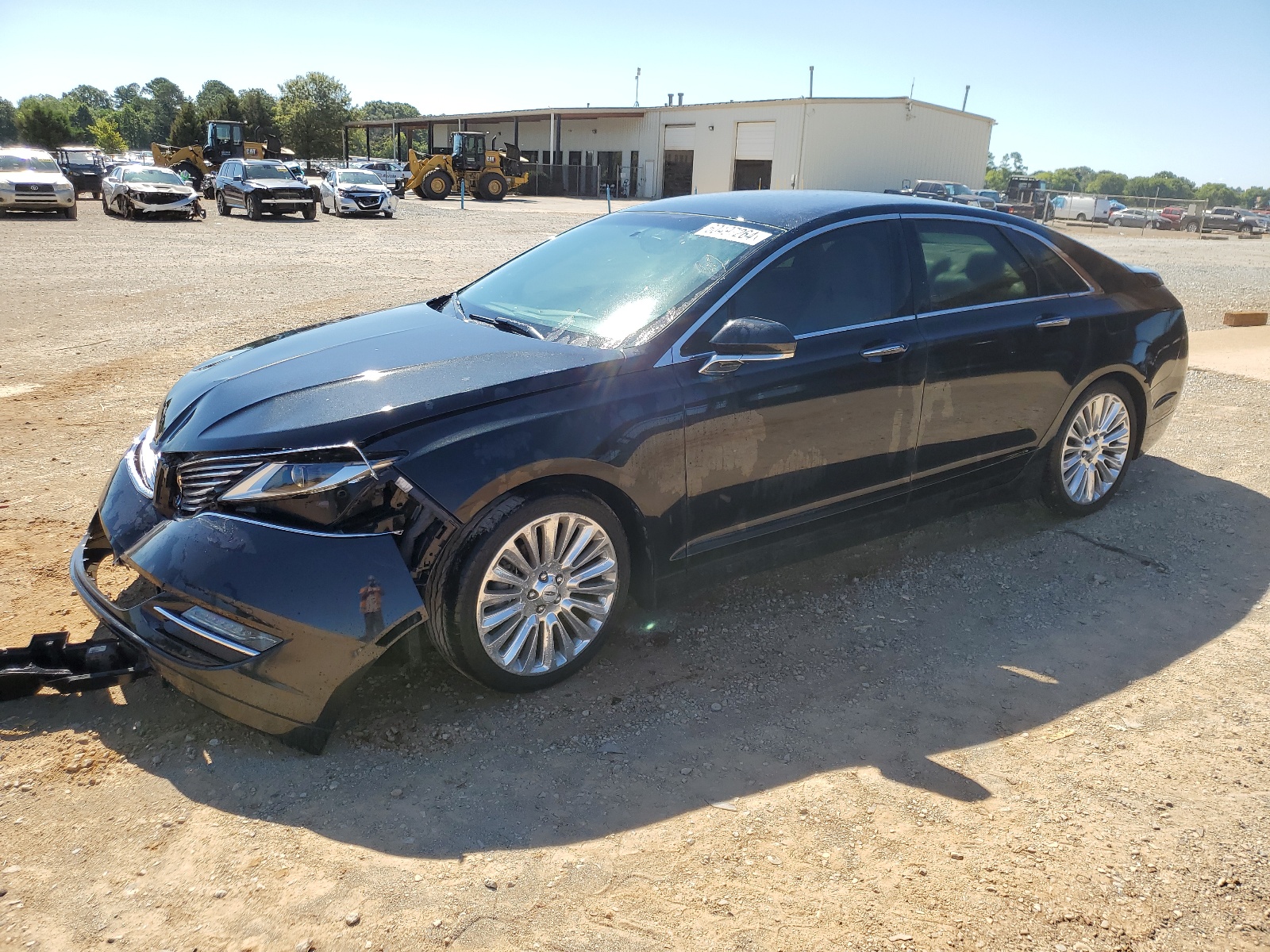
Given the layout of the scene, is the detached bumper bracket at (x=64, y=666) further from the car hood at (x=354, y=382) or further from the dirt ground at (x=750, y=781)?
the car hood at (x=354, y=382)

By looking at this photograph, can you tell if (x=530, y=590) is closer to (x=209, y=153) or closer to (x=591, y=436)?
(x=591, y=436)

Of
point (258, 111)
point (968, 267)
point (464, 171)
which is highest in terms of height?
point (258, 111)

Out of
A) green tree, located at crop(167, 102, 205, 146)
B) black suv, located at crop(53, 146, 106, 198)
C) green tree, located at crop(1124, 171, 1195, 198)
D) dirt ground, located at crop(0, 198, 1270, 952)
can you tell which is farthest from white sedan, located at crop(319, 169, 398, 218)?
green tree, located at crop(1124, 171, 1195, 198)

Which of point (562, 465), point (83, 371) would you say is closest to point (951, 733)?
point (562, 465)

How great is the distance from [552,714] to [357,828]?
81 cm

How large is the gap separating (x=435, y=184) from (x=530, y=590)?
40.5 meters

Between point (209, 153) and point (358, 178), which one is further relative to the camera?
point (209, 153)

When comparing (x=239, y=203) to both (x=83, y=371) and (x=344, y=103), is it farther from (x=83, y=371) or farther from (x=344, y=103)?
(x=344, y=103)

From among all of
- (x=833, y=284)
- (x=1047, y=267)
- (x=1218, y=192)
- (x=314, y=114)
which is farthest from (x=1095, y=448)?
(x=1218, y=192)

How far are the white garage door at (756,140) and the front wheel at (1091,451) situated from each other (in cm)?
4220

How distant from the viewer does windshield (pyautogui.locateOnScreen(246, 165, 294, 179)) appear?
90.8 ft

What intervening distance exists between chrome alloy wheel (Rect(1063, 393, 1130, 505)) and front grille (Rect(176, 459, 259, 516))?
4.02m

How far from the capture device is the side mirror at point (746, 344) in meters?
3.49

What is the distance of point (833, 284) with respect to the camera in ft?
13.3
